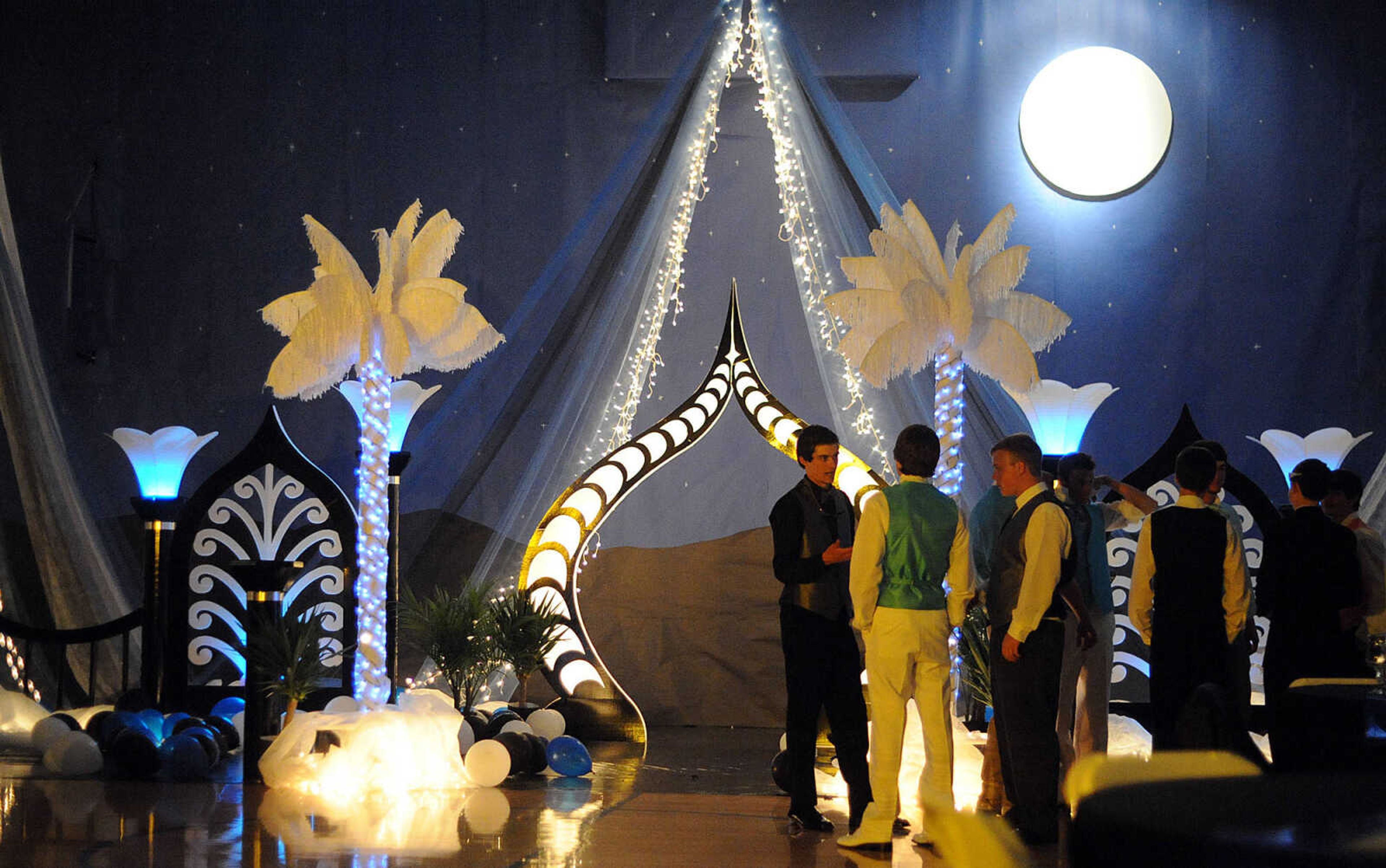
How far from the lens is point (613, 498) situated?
7.52 m

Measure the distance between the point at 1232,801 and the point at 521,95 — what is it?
869 cm

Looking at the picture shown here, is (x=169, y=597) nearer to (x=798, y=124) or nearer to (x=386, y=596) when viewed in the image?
(x=386, y=596)

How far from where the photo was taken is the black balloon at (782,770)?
4.90 metres

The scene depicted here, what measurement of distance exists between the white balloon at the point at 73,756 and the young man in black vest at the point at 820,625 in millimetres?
3114

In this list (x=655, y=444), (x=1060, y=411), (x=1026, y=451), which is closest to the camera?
(x=1026, y=451)

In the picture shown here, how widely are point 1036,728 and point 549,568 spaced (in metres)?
3.85

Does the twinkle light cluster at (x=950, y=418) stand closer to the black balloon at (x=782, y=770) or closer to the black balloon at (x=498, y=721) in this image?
the black balloon at (x=782, y=770)

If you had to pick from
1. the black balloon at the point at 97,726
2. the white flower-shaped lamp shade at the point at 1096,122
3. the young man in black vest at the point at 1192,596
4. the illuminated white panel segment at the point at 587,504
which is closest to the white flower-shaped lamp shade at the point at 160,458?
the black balloon at the point at 97,726

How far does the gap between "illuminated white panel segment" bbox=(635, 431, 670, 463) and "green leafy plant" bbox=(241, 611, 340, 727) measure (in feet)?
7.62

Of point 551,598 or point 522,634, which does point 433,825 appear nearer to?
point 522,634

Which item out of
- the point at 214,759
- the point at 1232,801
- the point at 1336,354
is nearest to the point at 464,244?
the point at 214,759

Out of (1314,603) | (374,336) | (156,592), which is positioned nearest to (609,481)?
(374,336)

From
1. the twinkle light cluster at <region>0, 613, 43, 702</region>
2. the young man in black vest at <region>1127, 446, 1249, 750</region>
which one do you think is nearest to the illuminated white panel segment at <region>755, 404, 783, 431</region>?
the young man in black vest at <region>1127, 446, 1249, 750</region>

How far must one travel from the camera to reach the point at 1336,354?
355 inches
